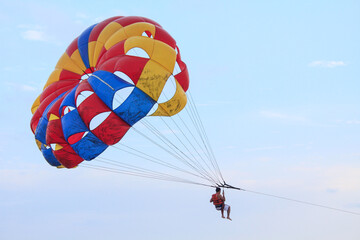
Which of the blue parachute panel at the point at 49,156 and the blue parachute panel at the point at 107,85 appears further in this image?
the blue parachute panel at the point at 49,156

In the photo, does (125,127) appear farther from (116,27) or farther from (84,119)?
(116,27)

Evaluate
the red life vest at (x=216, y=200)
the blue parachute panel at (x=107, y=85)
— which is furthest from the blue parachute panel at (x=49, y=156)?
the red life vest at (x=216, y=200)

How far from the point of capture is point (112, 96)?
15.0 m

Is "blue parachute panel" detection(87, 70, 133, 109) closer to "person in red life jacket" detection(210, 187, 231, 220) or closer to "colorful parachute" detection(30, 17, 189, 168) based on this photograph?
"colorful parachute" detection(30, 17, 189, 168)

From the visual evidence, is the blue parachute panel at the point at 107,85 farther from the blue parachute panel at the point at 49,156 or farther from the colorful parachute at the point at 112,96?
the blue parachute panel at the point at 49,156

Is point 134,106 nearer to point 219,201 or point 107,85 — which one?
point 107,85

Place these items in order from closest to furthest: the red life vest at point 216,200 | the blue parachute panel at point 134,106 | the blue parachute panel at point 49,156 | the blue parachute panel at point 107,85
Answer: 1. the blue parachute panel at point 107,85
2. the blue parachute panel at point 134,106
3. the red life vest at point 216,200
4. the blue parachute panel at point 49,156

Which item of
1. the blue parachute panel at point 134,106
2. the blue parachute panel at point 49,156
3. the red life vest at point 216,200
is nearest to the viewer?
the blue parachute panel at point 134,106

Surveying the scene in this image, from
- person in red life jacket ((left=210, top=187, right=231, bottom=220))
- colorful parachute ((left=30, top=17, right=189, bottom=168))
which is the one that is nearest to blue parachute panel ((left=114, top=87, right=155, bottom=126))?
colorful parachute ((left=30, top=17, right=189, bottom=168))

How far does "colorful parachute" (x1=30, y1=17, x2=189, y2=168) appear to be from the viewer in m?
15.1

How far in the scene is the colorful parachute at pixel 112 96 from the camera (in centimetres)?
1510

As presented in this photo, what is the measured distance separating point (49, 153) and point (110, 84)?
3850 mm

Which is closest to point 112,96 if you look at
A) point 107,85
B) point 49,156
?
point 107,85

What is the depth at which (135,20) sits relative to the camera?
56.7 ft
